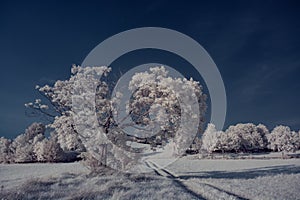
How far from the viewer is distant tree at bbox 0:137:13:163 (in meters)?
67.6

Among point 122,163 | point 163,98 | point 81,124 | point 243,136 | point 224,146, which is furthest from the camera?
A: point 243,136

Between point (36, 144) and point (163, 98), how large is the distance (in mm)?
56759

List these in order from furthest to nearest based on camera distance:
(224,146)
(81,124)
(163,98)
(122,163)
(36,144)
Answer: (224,146) → (36,144) → (122,163) → (81,124) → (163,98)

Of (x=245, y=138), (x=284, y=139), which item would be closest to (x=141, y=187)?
(x=284, y=139)

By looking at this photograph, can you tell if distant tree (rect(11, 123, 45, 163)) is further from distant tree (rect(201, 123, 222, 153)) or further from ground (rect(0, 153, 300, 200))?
ground (rect(0, 153, 300, 200))

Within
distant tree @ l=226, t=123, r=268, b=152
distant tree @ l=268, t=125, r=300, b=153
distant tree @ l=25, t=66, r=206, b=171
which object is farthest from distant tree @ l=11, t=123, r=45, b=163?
distant tree @ l=268, t=125, r=300, b=153

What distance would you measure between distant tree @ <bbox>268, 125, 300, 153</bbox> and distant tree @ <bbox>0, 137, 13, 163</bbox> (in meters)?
83.4

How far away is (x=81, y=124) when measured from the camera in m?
19.5

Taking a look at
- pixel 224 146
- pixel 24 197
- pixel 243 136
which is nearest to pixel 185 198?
pixel 24 197

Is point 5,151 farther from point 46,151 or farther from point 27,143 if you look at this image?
point 46,151

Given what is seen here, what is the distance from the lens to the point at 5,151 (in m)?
69.9

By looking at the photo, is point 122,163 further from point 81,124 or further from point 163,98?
point 163,98

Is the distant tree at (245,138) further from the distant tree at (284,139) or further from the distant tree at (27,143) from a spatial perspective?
the distant tree at (27,143)

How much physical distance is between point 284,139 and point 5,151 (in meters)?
86.1
